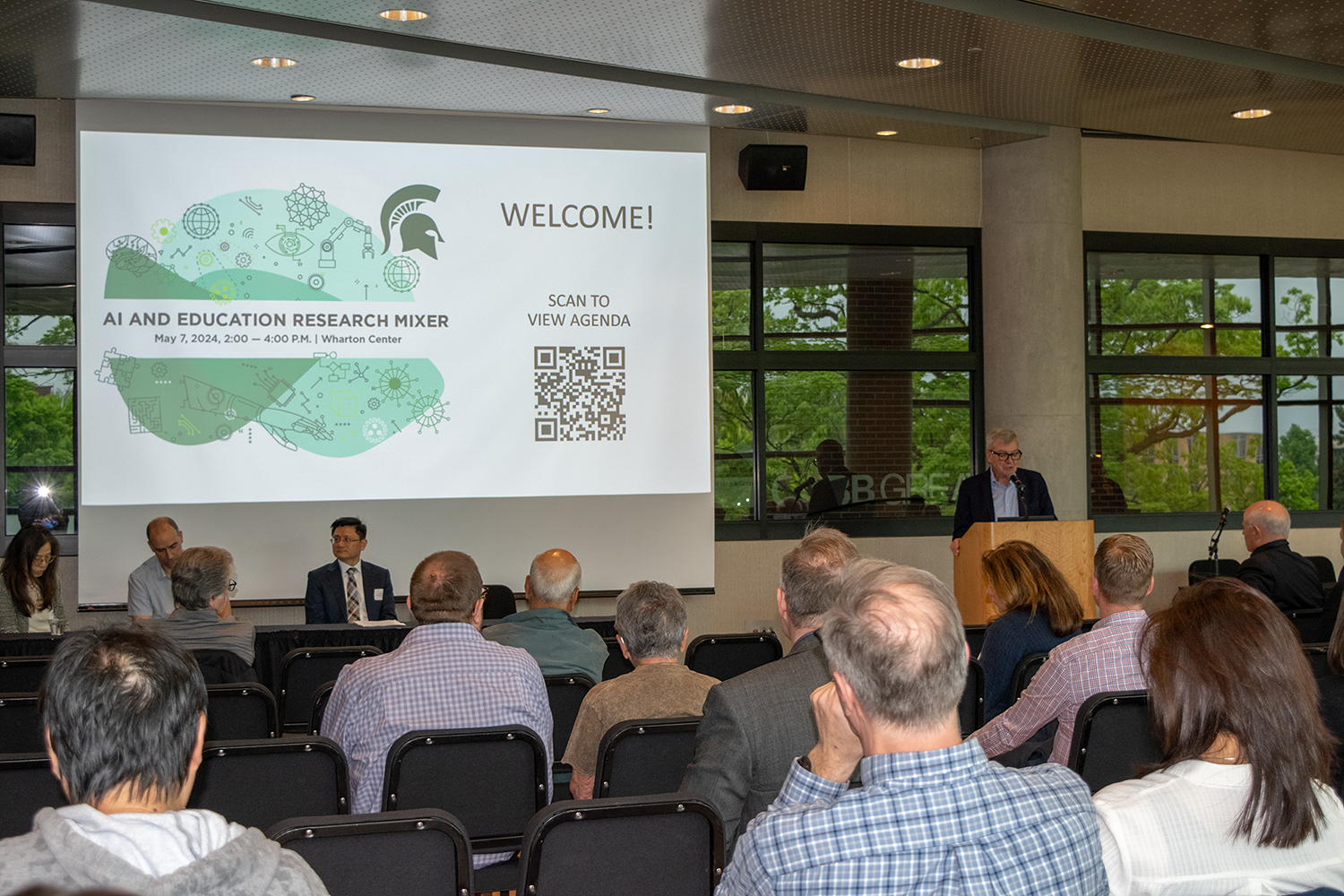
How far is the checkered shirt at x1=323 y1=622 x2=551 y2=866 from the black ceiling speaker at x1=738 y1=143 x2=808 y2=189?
538 cm

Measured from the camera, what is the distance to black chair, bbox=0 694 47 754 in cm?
356

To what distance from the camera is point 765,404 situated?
8430mm

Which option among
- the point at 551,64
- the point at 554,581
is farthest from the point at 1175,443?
the point at 554,581

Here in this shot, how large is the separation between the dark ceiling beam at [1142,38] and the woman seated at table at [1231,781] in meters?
4.11

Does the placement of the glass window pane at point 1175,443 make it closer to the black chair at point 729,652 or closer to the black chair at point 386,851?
the black chair at point 729,652

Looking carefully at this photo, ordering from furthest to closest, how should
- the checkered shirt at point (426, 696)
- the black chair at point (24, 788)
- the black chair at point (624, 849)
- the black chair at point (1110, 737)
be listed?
the checkered shirt at point (426, 696) → the black chair at point (1110, 737) → the black chair at point (24, 788) → the black chair at point (624, 849)

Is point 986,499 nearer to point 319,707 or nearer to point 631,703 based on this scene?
point 631,703

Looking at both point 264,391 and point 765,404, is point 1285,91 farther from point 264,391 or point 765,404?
point 264,391

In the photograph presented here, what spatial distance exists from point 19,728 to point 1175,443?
8157 millimetres

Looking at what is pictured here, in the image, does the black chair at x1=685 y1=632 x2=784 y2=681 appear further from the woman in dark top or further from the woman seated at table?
the woman seated at table

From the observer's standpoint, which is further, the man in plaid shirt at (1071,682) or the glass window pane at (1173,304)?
the glass window pane at (1173,304)

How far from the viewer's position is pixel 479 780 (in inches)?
114

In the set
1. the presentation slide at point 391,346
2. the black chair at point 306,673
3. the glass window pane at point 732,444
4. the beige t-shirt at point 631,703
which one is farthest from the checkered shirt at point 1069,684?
the glass window pane at point 732,444

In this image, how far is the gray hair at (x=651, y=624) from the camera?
3.39 meters
